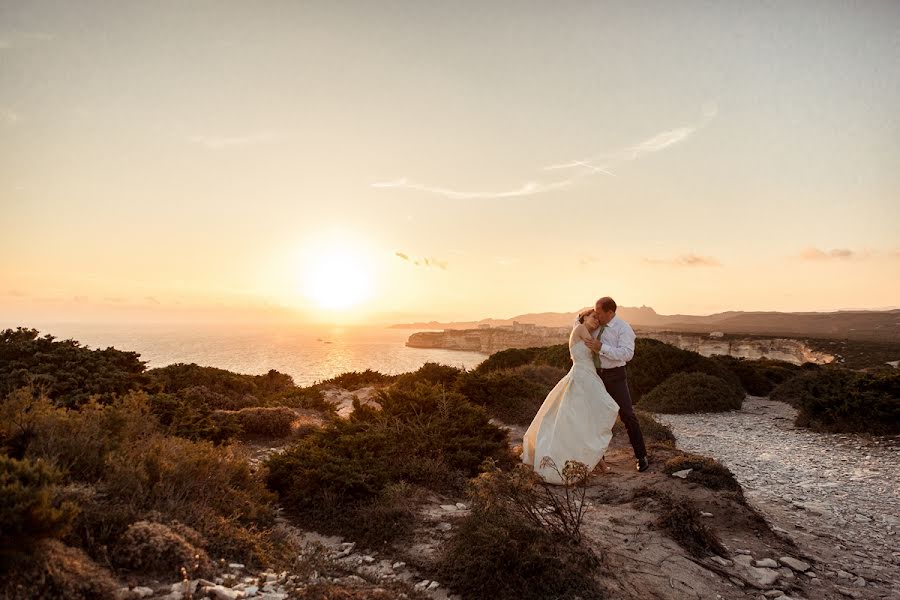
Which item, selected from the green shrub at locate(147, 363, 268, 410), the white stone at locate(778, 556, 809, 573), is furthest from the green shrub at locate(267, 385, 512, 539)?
the green shrub at locate(147, 363, 268, 410)

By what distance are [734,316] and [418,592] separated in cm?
15069

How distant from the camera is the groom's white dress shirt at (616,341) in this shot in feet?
25.4

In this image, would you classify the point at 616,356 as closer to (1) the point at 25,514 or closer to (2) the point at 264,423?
(1) the point at 25,514

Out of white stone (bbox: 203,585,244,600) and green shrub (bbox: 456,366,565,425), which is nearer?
white stone (bbox: 203,585,244,600)

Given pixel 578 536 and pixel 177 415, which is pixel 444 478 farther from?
pixel 177 415

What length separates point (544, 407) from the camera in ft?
26.3

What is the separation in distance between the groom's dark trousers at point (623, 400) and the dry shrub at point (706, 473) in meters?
0.54

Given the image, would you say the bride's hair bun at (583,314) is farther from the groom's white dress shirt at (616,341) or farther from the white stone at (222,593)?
the white stone at (222,593)

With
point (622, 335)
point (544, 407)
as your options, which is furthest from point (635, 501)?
point (622, 335)

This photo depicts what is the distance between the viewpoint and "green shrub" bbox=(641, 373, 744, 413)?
17.3 m

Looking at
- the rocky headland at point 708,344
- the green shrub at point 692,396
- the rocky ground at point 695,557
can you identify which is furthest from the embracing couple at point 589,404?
the rocky headland at point 708,344

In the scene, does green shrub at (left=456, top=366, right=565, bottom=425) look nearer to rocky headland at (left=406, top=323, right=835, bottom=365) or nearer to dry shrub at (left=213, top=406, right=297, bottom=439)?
dry shrub at (left=213, top=406, right=297, bottom=439)

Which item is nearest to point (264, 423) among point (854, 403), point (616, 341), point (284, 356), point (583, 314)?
point (583, 314)

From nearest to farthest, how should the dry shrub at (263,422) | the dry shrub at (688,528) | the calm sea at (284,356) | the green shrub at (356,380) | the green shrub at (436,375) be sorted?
the dry shrub at (688,528)
the dry shrub at (263,422)
the green shrub at (436,375)
the green shrub at (356,380)
the calm sea at (284,356)
